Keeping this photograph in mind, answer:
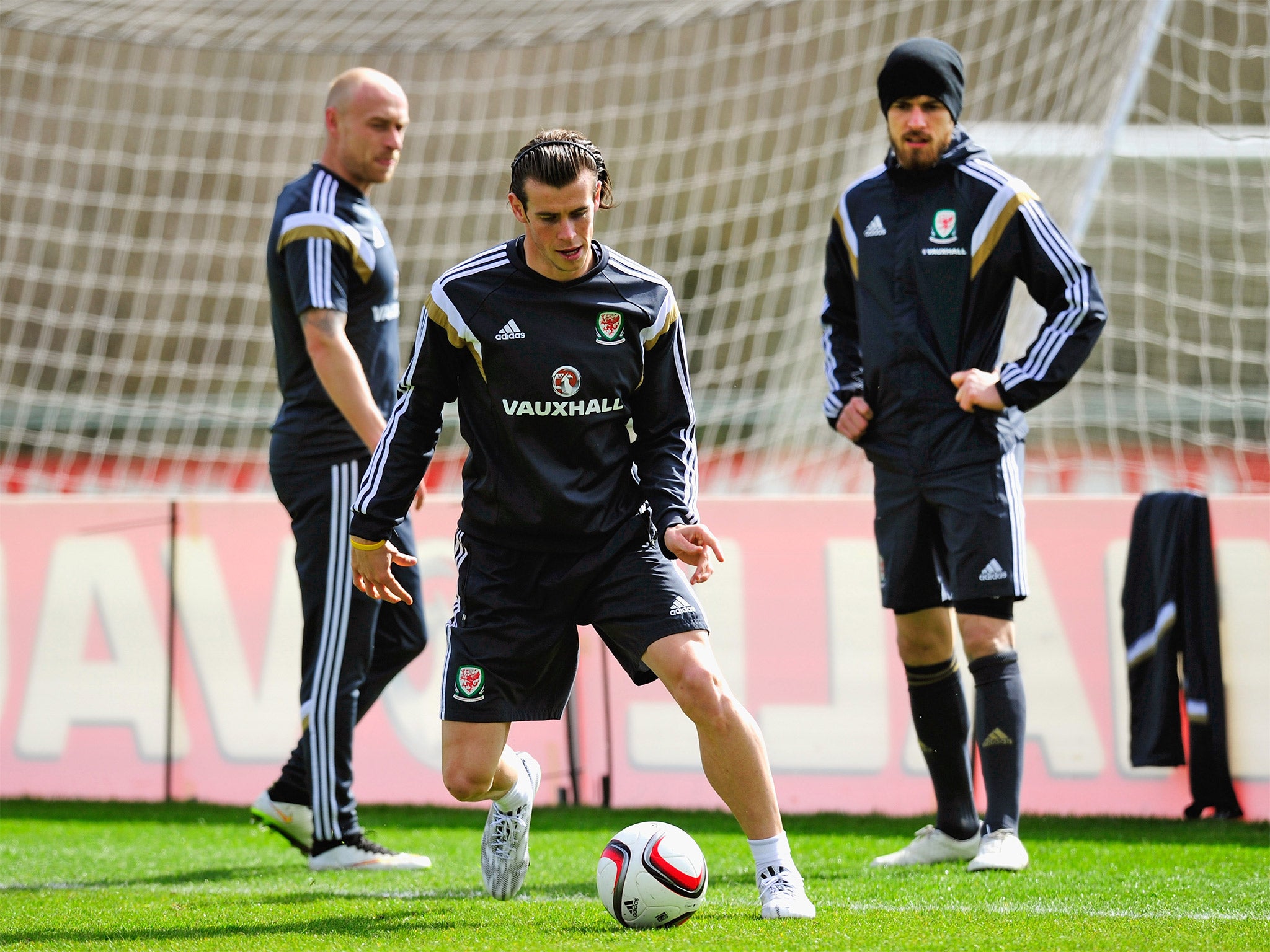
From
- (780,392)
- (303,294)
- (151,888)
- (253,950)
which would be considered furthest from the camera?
(780,392)

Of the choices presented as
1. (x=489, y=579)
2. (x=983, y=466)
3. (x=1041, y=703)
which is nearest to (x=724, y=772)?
(x=489, y=579)

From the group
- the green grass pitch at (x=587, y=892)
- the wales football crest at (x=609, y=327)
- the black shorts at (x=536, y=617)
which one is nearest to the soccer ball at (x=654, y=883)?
the green grass pitch at (x=587, y=892)

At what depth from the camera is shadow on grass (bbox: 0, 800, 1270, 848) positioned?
4.49 m

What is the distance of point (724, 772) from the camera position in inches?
116

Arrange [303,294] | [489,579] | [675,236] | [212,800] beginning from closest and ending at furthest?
1. [489,579]
2. [303,294]
3. [212,800]
4. [675,236]

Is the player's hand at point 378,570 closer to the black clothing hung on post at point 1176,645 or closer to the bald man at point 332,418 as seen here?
the bald man at point 332,418

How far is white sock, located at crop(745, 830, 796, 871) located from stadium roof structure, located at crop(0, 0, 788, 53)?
6188mm

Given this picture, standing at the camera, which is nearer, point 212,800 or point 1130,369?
point 212,800

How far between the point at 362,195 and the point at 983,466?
6.24 ft

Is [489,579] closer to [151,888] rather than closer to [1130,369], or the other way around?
[151,888]

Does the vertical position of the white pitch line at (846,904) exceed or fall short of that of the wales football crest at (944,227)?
it falls short

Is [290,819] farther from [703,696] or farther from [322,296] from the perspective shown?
[703,696]

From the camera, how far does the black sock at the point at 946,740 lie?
3922 millimetres

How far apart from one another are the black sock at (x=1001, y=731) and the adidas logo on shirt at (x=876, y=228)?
46.2 inches
